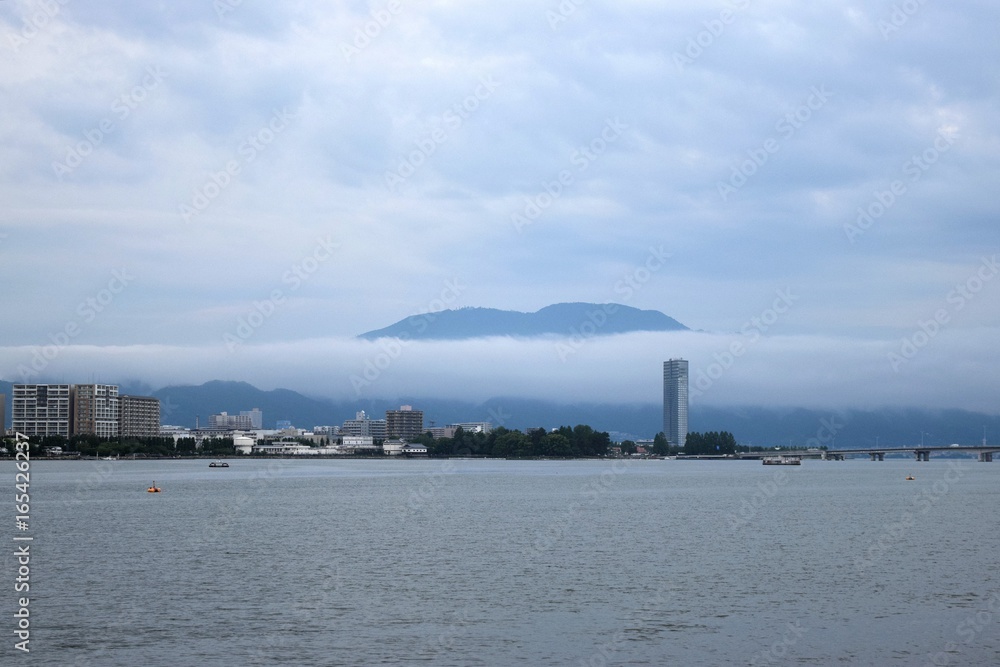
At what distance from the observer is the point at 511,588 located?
39375mm

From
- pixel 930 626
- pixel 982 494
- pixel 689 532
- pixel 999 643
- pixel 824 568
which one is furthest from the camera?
pixel 982 494

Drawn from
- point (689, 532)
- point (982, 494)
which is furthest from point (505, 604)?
point (982, 494)

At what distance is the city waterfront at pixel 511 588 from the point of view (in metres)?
29.4

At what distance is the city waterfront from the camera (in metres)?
29.4

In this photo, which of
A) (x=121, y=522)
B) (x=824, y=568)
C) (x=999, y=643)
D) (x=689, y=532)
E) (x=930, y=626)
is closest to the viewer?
Result: (x=999, y=643)

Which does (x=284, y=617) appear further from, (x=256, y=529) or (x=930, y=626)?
(x=256, y=529)

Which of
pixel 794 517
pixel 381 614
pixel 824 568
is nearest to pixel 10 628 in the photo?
pixel 381 614

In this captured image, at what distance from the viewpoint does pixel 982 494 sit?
10762 centimetres

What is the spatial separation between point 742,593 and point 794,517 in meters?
35.3

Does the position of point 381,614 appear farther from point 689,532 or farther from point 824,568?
point 689,532

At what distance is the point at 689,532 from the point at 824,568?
51.9ft

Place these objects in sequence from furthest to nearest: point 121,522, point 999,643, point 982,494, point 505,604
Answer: point 982,494 → point 121,522 → point 505,604 → point 999,643

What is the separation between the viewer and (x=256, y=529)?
204 ft

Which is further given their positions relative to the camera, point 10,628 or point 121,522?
point 121,522
